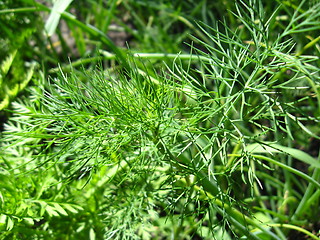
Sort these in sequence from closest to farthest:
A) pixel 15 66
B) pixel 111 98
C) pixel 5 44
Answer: pixel 111 98, pixel 15 66, pixel 5 44

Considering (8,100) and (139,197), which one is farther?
(8,100)

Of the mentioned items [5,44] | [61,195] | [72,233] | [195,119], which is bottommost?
[72,233]

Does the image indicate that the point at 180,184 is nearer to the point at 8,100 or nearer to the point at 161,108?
the point at 161,108

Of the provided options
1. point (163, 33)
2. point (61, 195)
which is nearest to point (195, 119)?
point (61, 195)

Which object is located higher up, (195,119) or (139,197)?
(195,119)

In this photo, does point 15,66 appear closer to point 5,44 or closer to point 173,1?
point 5,44

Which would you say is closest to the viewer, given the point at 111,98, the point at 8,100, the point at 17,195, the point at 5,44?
the point at 111,98

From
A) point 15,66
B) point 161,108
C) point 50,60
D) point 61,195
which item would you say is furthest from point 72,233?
point 50,60
